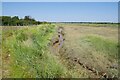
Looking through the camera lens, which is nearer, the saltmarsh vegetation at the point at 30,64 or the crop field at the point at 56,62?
the saltmarsh vegetation at the point at 30,64

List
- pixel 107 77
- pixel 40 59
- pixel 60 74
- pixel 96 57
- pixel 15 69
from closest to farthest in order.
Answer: pixel 60 74 → pixel 15 69 → pixel 40 59 → pixel 107 77 → pixel 96 57

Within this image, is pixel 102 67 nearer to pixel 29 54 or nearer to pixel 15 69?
pixel 29 54

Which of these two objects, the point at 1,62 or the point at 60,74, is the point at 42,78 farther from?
the point at 1,62

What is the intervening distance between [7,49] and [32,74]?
541 cm

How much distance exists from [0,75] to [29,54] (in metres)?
2.38

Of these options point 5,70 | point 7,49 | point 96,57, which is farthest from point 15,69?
point 96,57

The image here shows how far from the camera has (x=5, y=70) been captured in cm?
1067

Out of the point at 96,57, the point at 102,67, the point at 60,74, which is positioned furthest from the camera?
the point at 96,57

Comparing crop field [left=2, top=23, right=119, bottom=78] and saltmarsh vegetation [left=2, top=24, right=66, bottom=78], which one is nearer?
saltmarsh vegetation [left=2, top=24, right=66, bottom=78]

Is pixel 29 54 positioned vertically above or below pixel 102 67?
above

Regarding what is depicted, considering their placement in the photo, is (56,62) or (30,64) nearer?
(30,64)

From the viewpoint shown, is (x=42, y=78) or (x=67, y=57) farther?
(x=67, y=57)

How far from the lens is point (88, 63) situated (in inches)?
588

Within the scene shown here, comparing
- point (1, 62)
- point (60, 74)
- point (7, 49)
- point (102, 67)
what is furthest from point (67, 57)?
point (60, 74)
